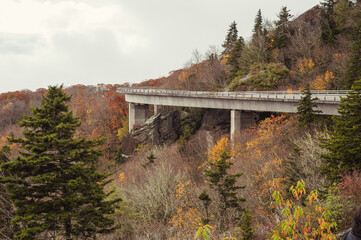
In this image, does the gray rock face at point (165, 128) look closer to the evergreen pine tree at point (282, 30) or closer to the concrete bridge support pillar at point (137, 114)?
the concrete bridge support pillar at point (137, 114)

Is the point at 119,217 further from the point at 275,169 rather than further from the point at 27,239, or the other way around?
the point at 275,169

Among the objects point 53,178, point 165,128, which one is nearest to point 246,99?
point 165,128

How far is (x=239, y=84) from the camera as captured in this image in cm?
4331

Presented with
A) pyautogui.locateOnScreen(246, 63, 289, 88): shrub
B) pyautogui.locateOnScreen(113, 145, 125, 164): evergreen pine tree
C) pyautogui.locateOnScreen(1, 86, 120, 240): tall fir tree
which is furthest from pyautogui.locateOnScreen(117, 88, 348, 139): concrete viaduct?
pyautogui.locateOnScreen(1, 86, 120, 240): tall fir tree

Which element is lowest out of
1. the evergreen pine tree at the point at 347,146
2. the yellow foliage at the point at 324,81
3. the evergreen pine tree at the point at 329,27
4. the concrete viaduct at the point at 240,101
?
the evergreen pine tree at the point at 347,146

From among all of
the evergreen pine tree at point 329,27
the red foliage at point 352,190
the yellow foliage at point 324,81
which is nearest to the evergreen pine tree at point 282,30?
the evergreen pine tree at point 329,27

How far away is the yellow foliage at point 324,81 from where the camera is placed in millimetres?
34594

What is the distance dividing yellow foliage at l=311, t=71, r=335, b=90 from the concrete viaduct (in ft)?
17.6

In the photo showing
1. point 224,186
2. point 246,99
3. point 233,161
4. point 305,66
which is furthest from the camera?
point 305,66

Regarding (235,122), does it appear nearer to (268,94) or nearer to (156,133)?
(268,94)

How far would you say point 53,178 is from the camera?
1092cm

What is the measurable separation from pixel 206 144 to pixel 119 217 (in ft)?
86.0

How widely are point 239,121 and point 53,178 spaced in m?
29.2

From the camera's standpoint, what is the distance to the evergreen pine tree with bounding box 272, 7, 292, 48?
4956 centimetres
